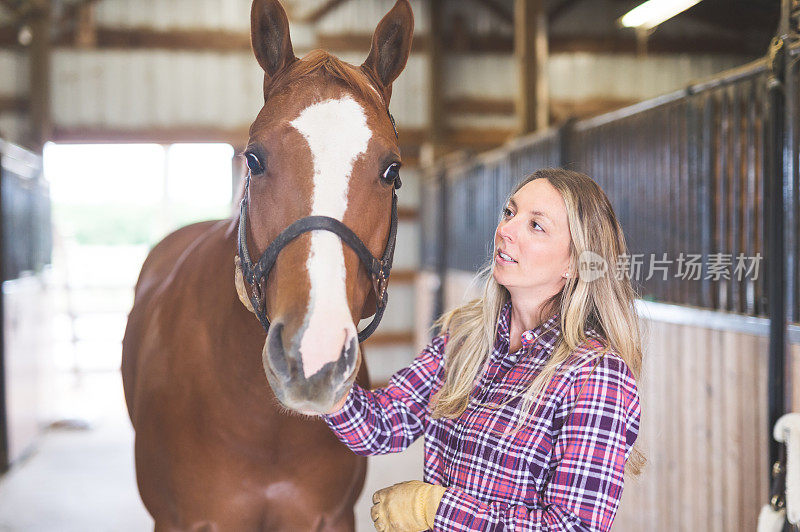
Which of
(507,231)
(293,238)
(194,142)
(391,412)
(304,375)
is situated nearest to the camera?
(304,375)

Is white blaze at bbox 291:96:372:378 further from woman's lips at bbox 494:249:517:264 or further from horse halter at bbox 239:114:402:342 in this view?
woman's lips at bbox 494:249:517:264

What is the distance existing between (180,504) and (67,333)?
8.55 meters

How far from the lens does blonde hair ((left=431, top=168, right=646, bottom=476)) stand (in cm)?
112

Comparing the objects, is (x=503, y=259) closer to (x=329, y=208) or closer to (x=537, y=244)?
(x=537, y=244)

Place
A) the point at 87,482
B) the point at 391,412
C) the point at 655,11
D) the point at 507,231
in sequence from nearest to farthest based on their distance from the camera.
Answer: the point at 507,231, the point at 391,412, the point at 655,11, the point at 87,482

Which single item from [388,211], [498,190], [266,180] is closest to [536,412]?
[388,211]

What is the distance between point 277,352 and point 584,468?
0.47m

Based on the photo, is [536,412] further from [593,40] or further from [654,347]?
[593,40]

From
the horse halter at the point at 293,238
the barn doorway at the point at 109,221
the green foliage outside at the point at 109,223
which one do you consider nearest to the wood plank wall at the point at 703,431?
the horse halter at the point at 293,238

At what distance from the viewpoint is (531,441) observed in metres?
1.07

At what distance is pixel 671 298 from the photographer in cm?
237

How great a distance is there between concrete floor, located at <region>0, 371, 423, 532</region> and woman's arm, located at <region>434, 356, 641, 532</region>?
2.19 meters

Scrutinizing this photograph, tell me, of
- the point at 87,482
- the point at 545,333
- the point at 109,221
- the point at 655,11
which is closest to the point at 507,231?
the point at 545,333

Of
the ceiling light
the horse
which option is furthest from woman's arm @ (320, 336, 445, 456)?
the ceiling light
